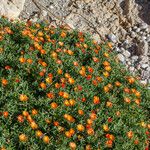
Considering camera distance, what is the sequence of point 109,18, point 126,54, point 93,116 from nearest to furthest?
point 93,116
point 126,54
point 109,18

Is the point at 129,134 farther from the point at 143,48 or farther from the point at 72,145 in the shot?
the point at 143,48

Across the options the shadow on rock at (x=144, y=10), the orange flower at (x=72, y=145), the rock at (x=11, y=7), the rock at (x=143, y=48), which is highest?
the shadow on rock at (x=144, y=10)

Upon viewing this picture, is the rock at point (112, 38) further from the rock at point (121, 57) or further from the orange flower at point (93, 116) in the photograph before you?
the orange flower at point (93, 116)

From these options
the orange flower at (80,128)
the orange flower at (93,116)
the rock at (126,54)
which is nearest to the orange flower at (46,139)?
the orange flower at (80,128)

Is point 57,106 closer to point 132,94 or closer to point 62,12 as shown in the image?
point 132,94

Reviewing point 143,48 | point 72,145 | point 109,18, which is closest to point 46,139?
point 72,145

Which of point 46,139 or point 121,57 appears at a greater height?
point 121,57

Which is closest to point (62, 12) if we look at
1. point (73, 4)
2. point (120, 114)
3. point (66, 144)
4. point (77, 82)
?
point (73, 4)
